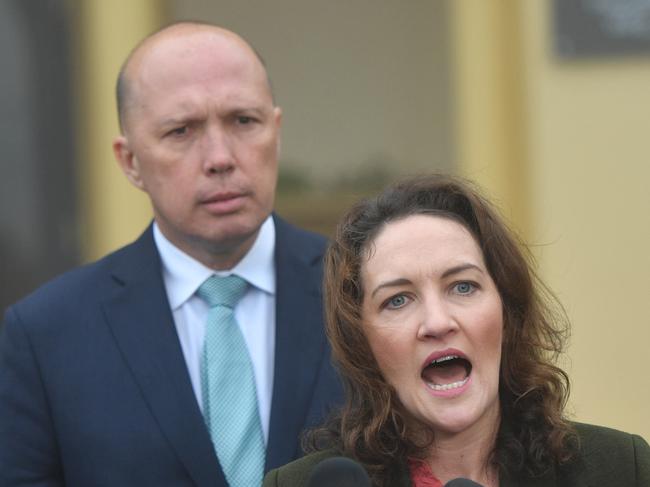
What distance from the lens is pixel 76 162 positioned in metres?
6.78

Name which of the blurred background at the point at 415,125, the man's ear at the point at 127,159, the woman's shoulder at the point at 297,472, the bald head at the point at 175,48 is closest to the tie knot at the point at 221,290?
the man's ear at the point at 127,159

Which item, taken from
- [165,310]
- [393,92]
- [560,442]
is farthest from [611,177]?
[560,442]

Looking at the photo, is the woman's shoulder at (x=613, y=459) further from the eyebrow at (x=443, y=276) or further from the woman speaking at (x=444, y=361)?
the eyebrow at (x=443, y=276)

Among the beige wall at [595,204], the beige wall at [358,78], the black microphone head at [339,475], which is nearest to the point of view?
the black microphone head at [339,475]

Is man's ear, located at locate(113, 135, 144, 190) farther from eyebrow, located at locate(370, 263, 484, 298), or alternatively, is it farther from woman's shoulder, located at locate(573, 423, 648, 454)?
A: woman's shoulder, located at locate(573, 423, 648, 454)

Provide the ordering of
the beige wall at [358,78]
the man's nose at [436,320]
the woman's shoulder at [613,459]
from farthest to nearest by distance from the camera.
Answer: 1. the beige wall at [358,78]
2. the woman's shoulder at [613,459]
3. the man's nose at [436,320]

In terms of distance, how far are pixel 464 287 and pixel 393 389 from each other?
0.21 m

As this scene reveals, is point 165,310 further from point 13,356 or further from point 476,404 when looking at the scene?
point 476,404

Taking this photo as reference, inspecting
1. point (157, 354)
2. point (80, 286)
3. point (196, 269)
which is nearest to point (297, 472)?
point (157, 354)

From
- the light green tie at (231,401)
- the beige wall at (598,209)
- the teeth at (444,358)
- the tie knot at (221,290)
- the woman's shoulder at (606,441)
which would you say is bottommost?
the beige wall at (598,209)

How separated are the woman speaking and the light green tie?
1.54ft

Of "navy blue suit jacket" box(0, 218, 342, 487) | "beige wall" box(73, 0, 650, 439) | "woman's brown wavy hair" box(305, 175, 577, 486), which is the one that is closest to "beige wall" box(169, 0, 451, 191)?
"beige wall" box(73, 0, 650, 439)

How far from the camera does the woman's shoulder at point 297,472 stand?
2.50 metres

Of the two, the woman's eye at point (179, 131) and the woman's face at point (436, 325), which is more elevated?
the woman's eye at point (179, 131)
